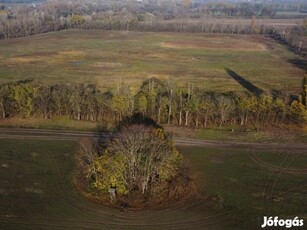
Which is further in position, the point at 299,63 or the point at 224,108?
the point at 299,63

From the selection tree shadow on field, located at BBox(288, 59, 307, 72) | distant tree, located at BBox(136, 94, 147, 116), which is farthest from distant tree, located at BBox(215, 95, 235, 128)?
tree shadow on field, located at BBox(288, 59, 307, 72)

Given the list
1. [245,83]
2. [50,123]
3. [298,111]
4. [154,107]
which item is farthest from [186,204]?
[245,83]

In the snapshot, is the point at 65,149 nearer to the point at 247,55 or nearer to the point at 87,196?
the point at 87,196

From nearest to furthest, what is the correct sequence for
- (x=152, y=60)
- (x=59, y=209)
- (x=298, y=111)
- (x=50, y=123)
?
1. (x=59, y=209)
2. (x=298, y=111)
3. (x=50, y=123)
4. (x=152, y=60)

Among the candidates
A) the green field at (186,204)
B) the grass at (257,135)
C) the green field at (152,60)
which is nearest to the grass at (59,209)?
the green field at (186,204)

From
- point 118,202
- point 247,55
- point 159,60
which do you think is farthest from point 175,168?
point 247,55

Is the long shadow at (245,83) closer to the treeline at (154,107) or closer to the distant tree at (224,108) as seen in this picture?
the treeline at (154,107)

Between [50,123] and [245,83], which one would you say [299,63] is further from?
[50,123]
